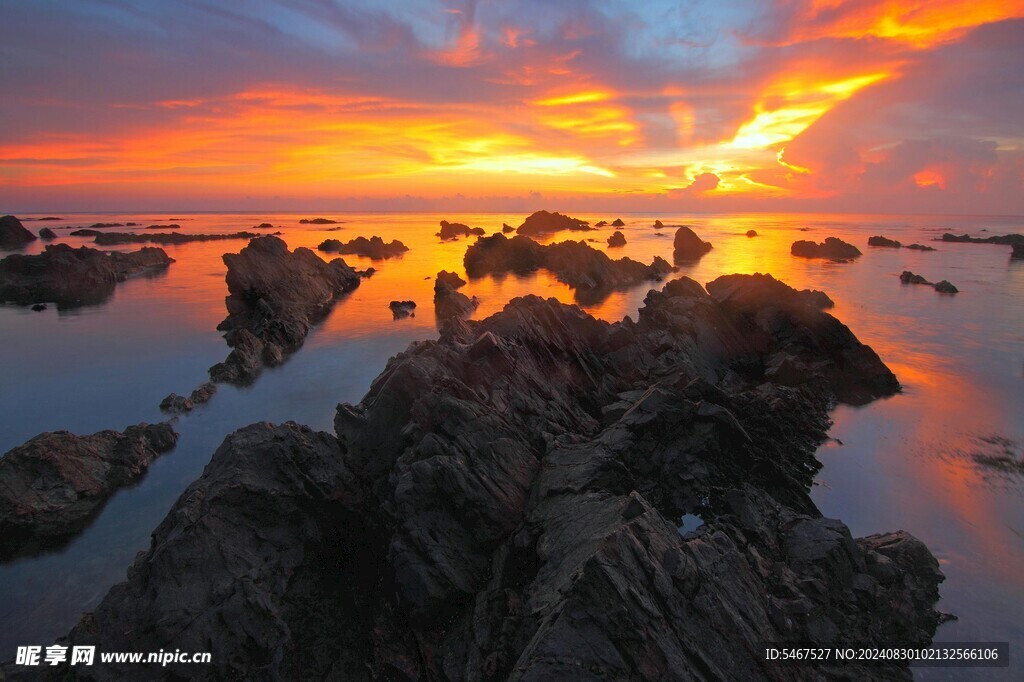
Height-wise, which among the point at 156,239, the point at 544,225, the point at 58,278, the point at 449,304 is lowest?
the point at 449,304

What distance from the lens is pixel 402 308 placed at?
46188 millimetres

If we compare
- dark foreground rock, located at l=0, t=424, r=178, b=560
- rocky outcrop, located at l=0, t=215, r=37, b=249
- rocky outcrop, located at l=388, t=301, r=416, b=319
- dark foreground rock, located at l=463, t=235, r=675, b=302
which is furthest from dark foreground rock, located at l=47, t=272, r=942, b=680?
rocky outcrop, located at l=0, t=215, r=37, b=249

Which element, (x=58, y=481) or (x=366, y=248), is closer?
(x=58, y=481)

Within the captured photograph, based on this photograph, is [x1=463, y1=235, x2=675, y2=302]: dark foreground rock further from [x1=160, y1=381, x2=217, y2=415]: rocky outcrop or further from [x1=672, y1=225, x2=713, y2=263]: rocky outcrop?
[x1=160, y1=381, x2=217, y2=415]: rocky outcrop

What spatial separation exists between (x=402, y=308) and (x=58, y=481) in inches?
1264

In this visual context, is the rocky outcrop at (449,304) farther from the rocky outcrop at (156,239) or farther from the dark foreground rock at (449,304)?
the rocky outcrop at (156,239)

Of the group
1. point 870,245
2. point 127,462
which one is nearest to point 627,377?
point 127,462

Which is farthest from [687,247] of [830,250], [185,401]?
[185,401]

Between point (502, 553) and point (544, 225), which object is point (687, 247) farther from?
point (502, 553)

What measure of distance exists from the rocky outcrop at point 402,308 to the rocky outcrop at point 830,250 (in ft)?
253

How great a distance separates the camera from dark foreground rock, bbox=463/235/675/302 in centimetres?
6227

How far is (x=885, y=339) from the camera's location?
3675cm

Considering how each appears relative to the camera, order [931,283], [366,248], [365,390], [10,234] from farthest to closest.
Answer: [366,248], [10,234], [931,283], [365,390]

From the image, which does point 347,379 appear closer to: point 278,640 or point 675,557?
point 278,640
